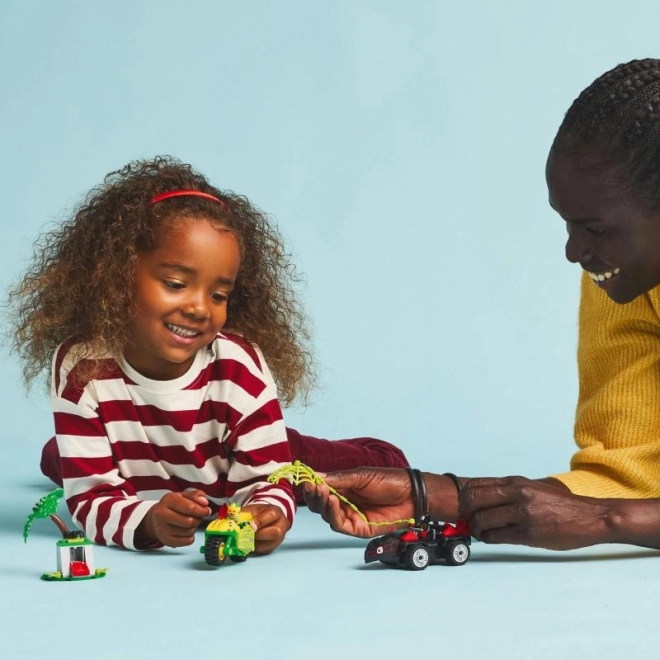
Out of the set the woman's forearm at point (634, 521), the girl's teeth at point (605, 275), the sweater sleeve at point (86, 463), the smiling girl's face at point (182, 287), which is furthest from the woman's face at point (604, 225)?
the sweater sleeve at point (86, 463)

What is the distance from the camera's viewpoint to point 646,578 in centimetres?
223

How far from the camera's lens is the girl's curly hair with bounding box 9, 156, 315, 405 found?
106 inches

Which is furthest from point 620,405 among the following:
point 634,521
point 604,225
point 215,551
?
point 215,551

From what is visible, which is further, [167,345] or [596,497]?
[167,345]

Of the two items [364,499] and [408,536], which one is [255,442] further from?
[408,536]

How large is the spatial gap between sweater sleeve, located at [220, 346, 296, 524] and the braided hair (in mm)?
835

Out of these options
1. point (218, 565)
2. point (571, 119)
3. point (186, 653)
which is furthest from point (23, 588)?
point (571, 119)

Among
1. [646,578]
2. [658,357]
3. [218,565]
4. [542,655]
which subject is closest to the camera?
[542,655]

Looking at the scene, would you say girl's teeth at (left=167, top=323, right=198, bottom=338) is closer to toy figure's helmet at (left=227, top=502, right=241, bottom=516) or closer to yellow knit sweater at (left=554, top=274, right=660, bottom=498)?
toy figure's helmet at (left=227, top=502, right=241, bottom=516)

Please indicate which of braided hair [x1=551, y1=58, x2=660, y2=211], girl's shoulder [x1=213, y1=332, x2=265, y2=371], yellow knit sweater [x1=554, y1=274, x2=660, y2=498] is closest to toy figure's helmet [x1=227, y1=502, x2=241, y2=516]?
girl's shoulder [x1=213, y1=332, x2=265, y2=371]

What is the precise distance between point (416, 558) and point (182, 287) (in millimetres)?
719

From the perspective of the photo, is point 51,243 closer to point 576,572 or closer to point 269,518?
point 269,518

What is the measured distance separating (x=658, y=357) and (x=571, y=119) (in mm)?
562

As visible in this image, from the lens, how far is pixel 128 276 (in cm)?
268
